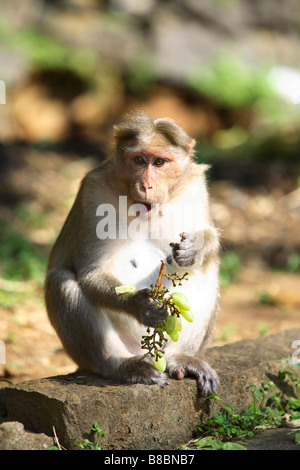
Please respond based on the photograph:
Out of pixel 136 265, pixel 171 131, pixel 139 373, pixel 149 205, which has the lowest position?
pixel 139 373

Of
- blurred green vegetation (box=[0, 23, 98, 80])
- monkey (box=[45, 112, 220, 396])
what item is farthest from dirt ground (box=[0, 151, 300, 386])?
blurred green vegetation (box=[0, 23, 98, 80])

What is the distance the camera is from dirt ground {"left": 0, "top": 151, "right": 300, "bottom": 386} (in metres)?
5.45

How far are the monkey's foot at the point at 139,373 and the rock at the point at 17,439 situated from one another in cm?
73

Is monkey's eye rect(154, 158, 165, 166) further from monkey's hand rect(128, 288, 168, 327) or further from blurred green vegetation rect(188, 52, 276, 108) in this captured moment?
blurred green vegetation rect(188, 52, 276, 108)

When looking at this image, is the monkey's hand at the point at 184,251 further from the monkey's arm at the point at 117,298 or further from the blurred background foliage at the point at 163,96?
the blurred background foliage at the point at 163,96

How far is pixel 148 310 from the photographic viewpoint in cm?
353

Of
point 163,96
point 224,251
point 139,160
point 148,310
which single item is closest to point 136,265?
point 148,310

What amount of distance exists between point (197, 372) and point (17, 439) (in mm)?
1184

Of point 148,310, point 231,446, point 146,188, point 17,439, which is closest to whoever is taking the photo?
point 17,439

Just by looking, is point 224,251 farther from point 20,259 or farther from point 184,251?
point 184,251

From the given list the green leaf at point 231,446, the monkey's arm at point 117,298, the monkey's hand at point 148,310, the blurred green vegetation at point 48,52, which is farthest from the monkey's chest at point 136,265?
the blurred green vegetation at point 48,52

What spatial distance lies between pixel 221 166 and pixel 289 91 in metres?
4.57

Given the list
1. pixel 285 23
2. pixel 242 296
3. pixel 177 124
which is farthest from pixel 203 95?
pixel 177 124

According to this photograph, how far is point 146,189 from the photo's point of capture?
12.3 feet
